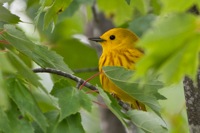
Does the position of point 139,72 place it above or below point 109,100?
above

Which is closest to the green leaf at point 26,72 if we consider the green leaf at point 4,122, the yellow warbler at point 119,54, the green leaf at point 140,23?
the green leaf at point 4,122

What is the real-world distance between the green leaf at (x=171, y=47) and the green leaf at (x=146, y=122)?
101 centimetres

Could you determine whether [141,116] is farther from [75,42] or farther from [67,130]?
[75,42]

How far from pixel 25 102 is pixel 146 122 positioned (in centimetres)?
50

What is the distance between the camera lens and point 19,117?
1.79 metres

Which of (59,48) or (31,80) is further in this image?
(59,48)

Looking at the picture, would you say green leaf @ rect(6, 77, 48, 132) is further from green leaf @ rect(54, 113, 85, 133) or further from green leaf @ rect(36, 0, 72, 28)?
green leaf @ rect(36, 0, 72, 28)

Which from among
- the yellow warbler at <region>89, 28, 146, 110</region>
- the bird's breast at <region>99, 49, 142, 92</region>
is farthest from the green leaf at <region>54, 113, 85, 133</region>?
the bird's breast at <region>99, 49, 142, 92</region>

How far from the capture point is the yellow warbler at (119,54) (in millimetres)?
3068

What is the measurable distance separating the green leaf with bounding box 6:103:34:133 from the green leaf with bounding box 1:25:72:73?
20 cm

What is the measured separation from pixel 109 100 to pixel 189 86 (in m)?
0.43

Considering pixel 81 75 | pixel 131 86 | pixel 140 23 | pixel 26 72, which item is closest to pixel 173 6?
pixel 26 72

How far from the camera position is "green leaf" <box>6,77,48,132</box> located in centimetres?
172

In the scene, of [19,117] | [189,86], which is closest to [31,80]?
[19,117]
